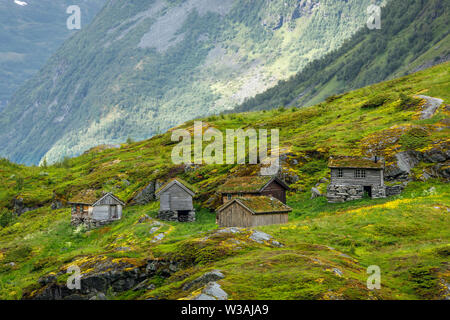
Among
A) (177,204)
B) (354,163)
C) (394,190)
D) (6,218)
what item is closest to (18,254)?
(177,204)

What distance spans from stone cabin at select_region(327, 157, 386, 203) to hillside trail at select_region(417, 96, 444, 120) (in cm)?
1695

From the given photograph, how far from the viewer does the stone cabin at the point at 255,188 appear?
59.1 m

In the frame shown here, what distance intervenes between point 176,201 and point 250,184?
32.7ft

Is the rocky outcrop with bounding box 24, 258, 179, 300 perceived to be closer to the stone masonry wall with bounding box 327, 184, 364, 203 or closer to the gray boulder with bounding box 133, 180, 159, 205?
the stone masonry wall with bounding box 327, 184, 364, 203

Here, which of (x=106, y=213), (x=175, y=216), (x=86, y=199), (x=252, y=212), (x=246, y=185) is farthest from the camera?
(x=86, y=199)

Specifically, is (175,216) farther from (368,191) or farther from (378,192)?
(378,192)

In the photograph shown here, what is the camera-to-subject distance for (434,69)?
113 metres

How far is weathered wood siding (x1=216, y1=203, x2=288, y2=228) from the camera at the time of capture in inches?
1889

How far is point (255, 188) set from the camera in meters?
59.2

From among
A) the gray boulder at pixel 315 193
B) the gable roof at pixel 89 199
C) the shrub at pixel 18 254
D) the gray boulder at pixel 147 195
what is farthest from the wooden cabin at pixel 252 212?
the gray boulder at pixel 147 195

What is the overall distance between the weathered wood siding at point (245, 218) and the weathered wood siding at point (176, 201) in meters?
14.6

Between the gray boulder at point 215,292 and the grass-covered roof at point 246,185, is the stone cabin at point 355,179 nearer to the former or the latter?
the grass-covered roof at point 246,185
